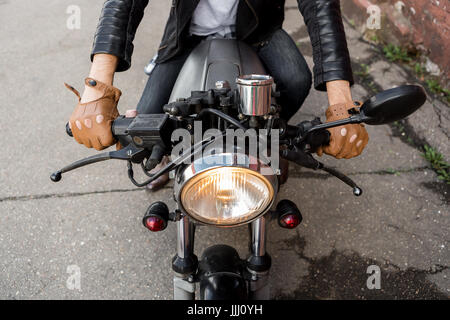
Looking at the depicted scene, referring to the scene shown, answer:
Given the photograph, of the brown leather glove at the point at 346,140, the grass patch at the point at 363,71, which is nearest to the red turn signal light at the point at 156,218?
the brown leather glove at the point at 346,140

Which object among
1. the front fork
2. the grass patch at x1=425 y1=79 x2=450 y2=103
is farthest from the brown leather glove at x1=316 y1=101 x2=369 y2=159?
the grass patch at x1=425 y1=79 x2=450 y2=103

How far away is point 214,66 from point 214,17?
20.9 inches

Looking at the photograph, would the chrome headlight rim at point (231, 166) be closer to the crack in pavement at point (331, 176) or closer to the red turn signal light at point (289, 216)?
the red turn signal light at point (289, 216)

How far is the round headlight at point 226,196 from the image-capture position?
0.84 metres

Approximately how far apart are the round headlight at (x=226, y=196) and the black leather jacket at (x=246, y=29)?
675 mm

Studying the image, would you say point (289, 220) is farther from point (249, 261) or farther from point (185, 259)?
point (185, 259)

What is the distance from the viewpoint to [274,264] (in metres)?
1.96

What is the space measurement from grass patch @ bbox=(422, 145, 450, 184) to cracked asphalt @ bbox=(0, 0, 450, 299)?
0.05 metres

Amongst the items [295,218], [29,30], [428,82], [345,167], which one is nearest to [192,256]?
[295,218]

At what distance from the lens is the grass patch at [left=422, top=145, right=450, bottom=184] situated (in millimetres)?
2426

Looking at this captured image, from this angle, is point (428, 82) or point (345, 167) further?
point (428, 82)

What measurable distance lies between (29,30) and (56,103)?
167cm

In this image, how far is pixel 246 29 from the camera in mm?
1684
